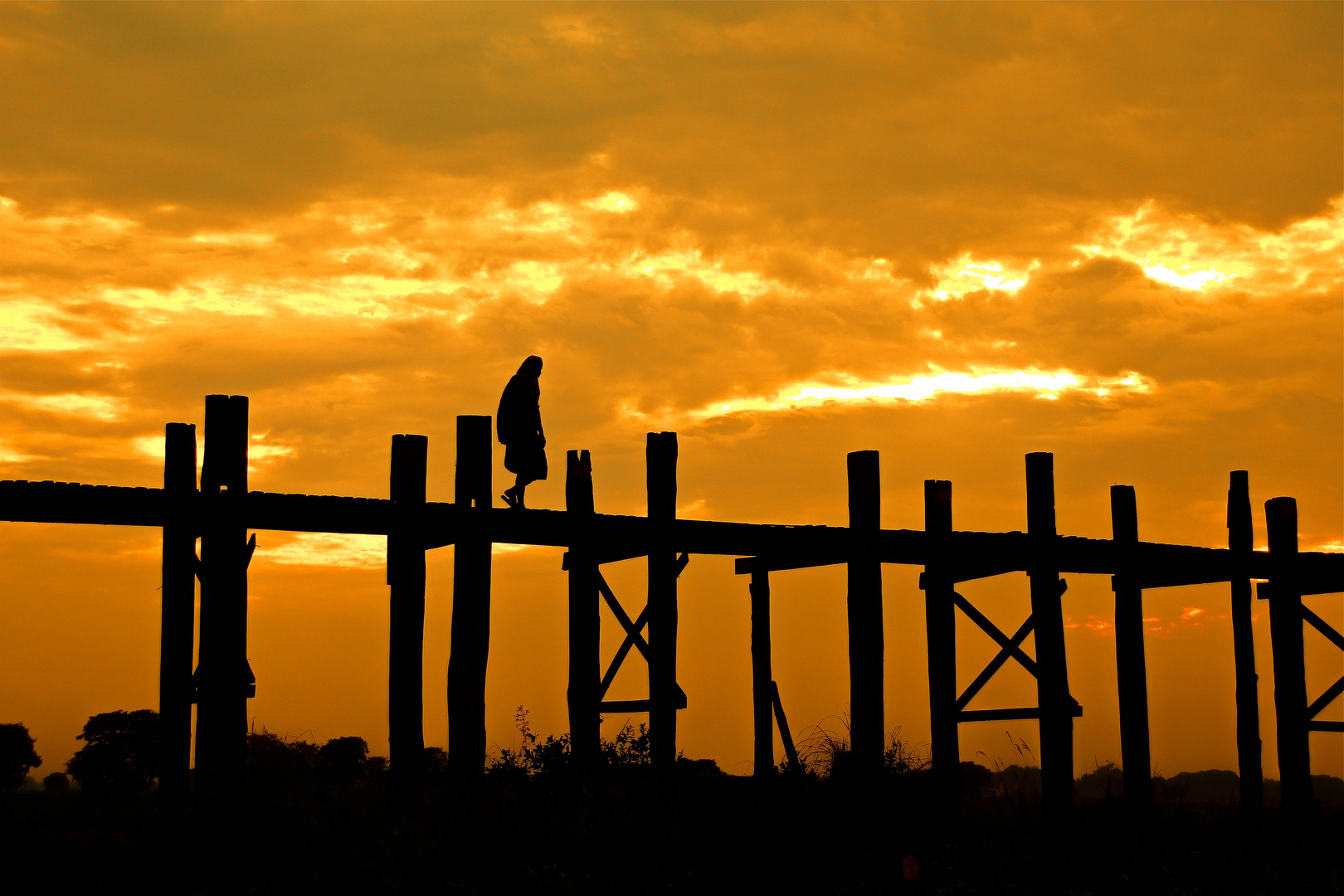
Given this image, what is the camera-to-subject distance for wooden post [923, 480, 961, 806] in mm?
12977

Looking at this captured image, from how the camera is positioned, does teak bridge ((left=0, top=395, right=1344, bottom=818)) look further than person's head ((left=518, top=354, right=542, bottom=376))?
No

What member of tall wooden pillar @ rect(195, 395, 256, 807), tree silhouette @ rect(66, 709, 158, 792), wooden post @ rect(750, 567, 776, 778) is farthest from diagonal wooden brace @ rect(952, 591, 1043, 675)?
tree silhouette @ rect(66, 709, 158, 792)

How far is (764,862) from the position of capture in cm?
1048

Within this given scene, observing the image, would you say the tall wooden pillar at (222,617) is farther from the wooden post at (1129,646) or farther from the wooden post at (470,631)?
the wooden post at (1129,646)

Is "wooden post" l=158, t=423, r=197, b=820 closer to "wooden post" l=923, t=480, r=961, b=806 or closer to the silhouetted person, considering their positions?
the silhouetted person

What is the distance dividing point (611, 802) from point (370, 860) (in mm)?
2561

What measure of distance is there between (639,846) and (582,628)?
2291mm

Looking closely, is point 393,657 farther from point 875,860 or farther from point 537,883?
point 875,860

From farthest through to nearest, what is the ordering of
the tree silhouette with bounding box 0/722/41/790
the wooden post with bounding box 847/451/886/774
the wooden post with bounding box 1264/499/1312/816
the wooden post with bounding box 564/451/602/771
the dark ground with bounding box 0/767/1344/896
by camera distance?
the tree silhouette with bounding box 0/722/41/790
the wooden post with bounding box 1264/499/1312/816
the wooden post with bounding box 847/451/886/774
the wooden post with bounding box 564/451/602/771
the dark ground with bounding box 0/767/1344/896

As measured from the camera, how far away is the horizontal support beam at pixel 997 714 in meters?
13.0

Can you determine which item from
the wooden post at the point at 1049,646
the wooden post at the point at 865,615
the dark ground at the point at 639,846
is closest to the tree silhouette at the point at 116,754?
the dark ground at the point at 639,846

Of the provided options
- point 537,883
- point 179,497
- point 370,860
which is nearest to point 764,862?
point 537,883

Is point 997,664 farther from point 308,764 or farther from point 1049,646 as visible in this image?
point 308,764

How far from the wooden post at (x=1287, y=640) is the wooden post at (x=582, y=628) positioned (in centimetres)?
884
